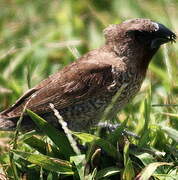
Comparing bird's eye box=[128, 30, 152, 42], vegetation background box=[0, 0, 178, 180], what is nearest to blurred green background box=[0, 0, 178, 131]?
vegetation background box=[0, 0, 178, 180]

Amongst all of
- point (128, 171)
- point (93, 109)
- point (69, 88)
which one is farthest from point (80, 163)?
point (69, 88)

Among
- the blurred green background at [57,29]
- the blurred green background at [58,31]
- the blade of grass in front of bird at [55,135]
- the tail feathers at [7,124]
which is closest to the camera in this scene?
the blade of grass in front of bird at [55,135]

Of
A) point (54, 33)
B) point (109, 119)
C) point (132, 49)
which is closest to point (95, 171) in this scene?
point (109, 119)

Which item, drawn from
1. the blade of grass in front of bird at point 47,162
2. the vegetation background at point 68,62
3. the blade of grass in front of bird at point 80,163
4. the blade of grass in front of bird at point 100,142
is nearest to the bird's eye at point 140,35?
the vegetation background at point 68,62

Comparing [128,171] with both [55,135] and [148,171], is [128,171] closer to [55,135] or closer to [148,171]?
[148,171]

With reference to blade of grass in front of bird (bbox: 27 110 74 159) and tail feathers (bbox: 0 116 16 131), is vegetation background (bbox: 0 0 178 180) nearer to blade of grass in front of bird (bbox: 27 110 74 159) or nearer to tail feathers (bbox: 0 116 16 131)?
blade of grass in front of bird (bbox: 27 110 74 159)

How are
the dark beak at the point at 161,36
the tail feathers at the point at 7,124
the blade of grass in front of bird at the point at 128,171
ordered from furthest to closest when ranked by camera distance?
the tail feathers at the point at 7,124, the dark beak at the point at 161,36, the blade of grass in front of bird at the point at 128,171

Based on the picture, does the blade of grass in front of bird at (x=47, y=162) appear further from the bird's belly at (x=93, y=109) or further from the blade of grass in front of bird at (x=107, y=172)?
the bird's belly at (x=93, y=109)
